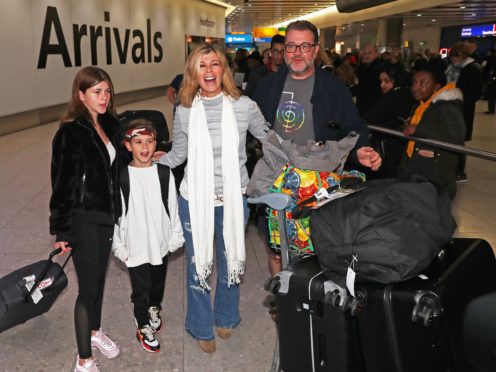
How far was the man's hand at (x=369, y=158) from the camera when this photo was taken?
2.40 meters


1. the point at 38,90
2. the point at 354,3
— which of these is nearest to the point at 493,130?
the point at 354,3

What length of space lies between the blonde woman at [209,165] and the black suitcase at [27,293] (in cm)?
81

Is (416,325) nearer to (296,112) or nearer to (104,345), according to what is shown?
(296,112)

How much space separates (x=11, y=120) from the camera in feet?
34.2

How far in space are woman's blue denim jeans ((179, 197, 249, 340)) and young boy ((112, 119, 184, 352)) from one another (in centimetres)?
9

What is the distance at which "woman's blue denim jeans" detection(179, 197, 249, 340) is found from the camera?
8.74 ft

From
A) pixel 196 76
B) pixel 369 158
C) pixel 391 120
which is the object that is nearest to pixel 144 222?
pixel 196 76

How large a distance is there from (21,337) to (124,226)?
3.29 ft

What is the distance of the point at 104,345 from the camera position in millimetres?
2711

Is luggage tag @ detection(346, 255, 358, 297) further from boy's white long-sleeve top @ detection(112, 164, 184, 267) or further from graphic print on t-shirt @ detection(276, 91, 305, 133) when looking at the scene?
boy's white long-sleeve top @ detection(112, 164, 184, 267)

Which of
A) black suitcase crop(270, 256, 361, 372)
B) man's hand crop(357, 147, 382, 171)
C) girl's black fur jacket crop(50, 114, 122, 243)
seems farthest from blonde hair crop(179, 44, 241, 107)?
black suitcase crop(270, 256, 361, 372)

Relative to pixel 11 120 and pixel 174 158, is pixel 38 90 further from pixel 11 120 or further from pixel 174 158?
pixel 174 158

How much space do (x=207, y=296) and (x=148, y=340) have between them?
41 centimetres

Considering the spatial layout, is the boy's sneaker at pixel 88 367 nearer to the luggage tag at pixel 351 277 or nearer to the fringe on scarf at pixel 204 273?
the fringe on scarf at pixel 204 273
